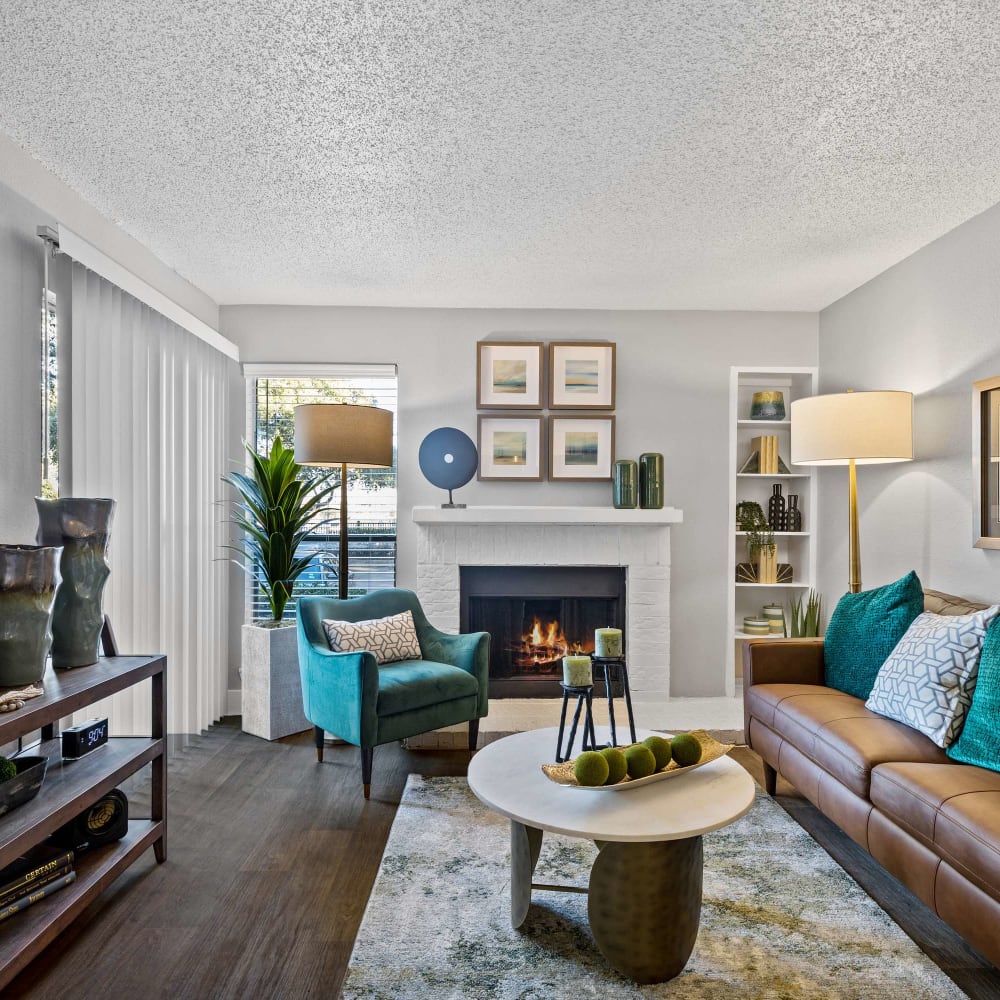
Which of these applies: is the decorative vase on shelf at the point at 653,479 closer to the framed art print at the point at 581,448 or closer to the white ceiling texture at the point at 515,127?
the framed art print at the point at 581,448

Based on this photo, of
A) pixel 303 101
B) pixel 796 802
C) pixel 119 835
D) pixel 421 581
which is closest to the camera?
pixel 303 101

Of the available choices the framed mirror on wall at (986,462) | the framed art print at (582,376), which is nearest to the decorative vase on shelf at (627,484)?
the framed art print at (582,376)

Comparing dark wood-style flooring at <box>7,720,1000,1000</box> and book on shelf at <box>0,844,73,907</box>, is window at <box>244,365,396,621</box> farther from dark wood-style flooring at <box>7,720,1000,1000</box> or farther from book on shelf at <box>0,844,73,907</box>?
book on shelf at <box>0,844,73,907</box>

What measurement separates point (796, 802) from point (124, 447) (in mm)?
3269

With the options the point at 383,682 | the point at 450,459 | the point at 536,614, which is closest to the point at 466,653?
the point at 383,682

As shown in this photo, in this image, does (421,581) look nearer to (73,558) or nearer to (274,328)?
(274,328)

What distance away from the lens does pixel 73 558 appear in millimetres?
2219

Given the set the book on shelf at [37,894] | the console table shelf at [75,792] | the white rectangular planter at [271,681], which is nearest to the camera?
the console table shelf at [75,792]

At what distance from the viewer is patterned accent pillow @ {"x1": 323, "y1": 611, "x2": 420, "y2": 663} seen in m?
3.43

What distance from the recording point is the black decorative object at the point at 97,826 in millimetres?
2225

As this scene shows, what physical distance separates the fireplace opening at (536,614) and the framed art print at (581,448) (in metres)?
0.59

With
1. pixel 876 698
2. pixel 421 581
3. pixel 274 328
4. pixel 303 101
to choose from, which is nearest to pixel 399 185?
pixel 303 101

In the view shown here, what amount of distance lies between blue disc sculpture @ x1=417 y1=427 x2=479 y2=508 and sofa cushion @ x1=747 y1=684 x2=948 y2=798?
6.67ft

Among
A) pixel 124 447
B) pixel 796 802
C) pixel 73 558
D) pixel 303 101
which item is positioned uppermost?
pixel 303 101
